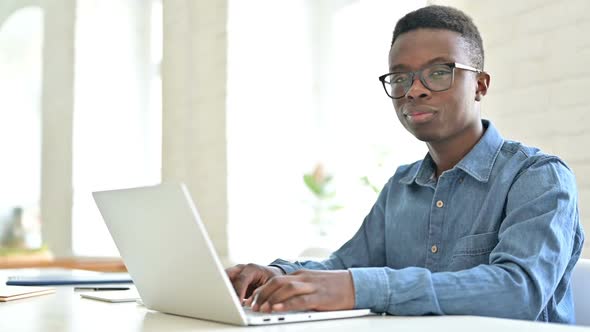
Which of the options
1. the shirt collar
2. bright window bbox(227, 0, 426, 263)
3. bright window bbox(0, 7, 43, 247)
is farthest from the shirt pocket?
bright window bbox(0, 7, 43, 247)

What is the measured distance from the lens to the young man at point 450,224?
104 centimetres

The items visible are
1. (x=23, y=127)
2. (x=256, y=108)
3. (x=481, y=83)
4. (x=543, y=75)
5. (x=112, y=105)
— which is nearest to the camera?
(x=481, y=83)

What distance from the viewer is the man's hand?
3.23 feet

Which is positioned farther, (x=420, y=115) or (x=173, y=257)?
(x=420, y=115)

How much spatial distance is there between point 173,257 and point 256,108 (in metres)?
2.65

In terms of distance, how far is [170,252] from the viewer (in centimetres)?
102

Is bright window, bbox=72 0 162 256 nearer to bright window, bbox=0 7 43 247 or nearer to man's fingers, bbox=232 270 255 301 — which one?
bright window, bbox=0 7 43 247

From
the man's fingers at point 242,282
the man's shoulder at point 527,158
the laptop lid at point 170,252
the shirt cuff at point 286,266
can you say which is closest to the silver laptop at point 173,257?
the laptop lid at point 170,252

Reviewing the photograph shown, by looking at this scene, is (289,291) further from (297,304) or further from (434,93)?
(434,93)

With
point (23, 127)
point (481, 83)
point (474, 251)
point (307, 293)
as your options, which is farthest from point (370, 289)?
point (23, 127)

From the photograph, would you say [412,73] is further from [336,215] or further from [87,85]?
[87,85]

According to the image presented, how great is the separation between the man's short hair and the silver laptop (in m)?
0.65

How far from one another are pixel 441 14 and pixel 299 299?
2.41 ft

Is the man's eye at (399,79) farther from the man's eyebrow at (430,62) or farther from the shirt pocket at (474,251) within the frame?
the shirt pocket at (474,251)
